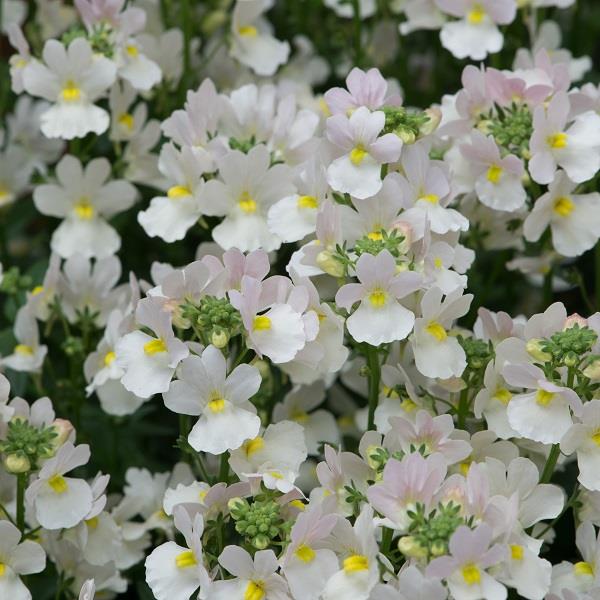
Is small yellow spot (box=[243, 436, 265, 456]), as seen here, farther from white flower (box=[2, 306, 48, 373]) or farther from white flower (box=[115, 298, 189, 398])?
white flower (box=[2, 306, 48, 373])

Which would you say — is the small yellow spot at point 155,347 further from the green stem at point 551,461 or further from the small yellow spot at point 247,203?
the green stem at point 551,461

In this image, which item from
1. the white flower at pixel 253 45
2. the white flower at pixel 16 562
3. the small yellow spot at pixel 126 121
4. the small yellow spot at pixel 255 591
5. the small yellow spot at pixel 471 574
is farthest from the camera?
the white flower at pixel 253 45

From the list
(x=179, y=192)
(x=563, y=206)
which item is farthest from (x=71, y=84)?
(x=563, y=206)

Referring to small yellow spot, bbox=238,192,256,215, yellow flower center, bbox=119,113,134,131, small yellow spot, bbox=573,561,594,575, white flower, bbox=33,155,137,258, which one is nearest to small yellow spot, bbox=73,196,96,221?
white flower, bbox=33,155,137,258

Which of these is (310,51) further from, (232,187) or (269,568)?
(269,568)

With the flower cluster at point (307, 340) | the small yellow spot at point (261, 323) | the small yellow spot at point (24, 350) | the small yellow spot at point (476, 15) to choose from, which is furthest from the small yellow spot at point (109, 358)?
the small yellow spot at point (476, 15)

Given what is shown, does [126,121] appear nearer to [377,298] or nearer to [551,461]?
[377,298]
